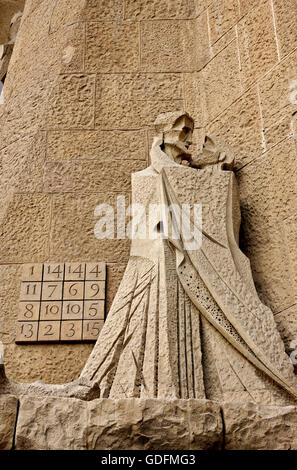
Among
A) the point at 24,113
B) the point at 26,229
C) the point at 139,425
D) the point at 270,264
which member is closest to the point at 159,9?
the point at 24,113

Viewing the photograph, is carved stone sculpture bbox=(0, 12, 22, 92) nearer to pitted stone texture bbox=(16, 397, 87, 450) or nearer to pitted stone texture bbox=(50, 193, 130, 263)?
pitted stone texture bbox=(50, 193, 130, 263)

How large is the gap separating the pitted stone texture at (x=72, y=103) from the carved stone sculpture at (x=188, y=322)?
0.94 meters

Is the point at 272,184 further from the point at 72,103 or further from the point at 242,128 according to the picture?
the point at 72,103

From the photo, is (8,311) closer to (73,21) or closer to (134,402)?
(134,402)

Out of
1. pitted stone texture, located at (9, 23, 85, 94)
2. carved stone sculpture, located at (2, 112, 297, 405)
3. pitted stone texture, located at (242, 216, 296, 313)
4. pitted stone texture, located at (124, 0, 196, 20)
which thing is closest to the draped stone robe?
carved stone sculpture, located at (2, 112, 297, 405)

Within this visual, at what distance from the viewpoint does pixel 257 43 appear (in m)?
4.52

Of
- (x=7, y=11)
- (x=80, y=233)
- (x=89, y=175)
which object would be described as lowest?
(x=80, y=233)

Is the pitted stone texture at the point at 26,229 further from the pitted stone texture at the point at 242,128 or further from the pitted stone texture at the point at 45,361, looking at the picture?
the pitted stone texture at the point at 242,128

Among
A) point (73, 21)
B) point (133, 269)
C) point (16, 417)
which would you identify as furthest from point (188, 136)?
point (16, 417)

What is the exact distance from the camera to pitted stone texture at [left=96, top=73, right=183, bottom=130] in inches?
183

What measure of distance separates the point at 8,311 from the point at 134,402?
1.34 meters

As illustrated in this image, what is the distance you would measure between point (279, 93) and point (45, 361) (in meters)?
1.96

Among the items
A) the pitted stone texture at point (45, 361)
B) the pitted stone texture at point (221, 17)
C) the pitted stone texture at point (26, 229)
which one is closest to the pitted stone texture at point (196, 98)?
the pitted stone texture at point (221, 17)

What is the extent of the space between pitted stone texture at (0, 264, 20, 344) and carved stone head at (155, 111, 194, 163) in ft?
3.50
